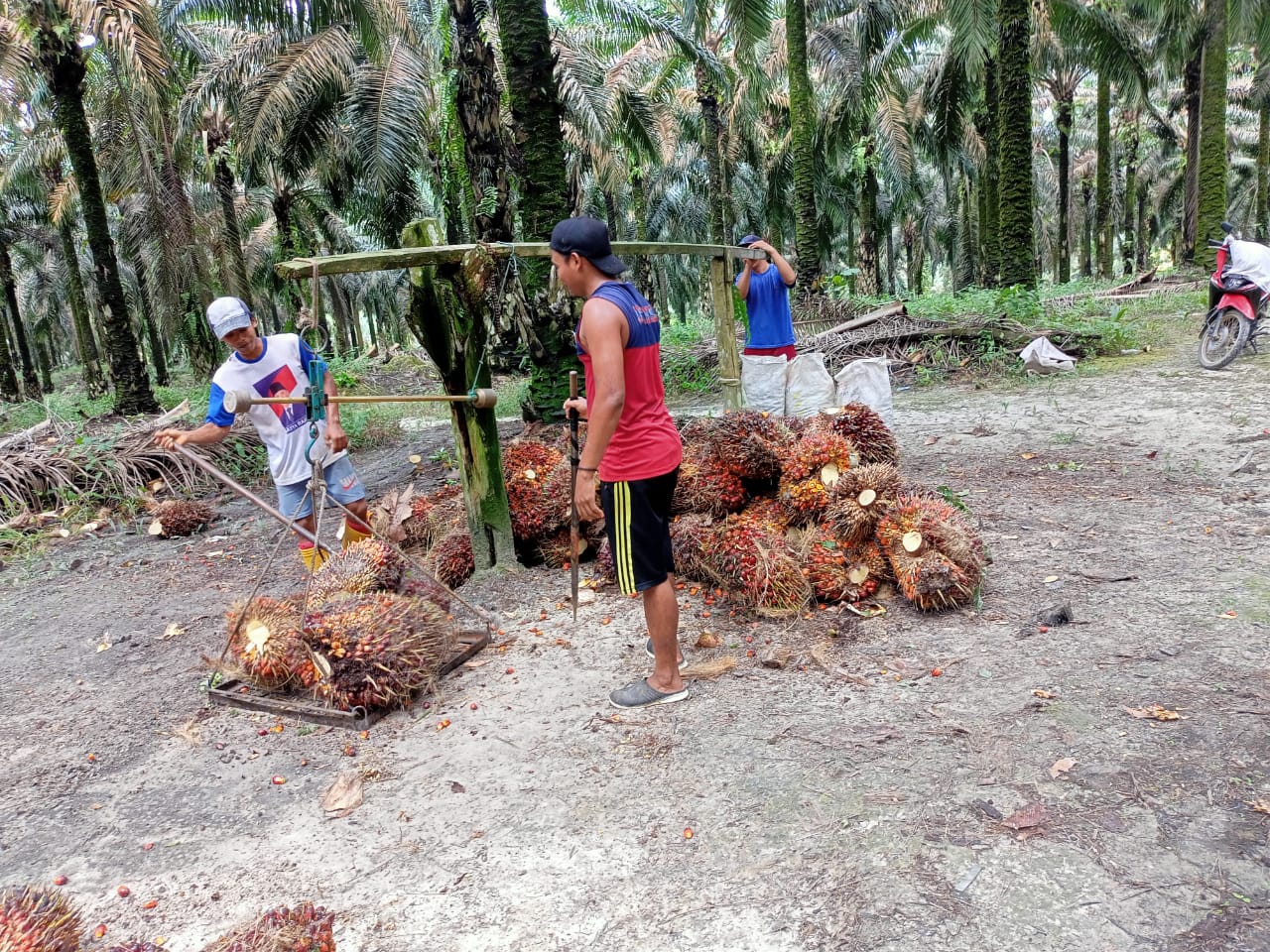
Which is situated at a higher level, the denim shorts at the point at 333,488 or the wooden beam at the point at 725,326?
the wooden beam at the point at 725,326

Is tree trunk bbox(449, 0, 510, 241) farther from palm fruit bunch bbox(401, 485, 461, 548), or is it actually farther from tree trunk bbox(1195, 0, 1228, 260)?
tree trunk bbox(1195, 0, 1228, 260)

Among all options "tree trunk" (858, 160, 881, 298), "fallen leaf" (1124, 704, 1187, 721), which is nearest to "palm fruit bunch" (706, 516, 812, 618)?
"fallen leaf" (1124, 704, 1187, 721)

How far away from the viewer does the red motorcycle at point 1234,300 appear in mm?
8242

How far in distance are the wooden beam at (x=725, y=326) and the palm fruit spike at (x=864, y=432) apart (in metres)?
1.72

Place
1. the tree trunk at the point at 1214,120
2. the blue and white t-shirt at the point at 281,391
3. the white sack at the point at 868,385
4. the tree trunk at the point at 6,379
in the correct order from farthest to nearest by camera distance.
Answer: the tree trunk at the point at 6,379
the tree trunk at the point at 1214,120
the white sack at the point at 868,385
the blue and white t-shirt at the point at 281,391

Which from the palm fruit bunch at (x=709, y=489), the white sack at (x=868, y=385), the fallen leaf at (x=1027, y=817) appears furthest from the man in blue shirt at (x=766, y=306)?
the fallen leaf at (x=1027, y=817)

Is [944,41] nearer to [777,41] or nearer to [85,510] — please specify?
[777,41]

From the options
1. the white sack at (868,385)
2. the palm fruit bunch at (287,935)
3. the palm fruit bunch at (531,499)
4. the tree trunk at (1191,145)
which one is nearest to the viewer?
the palm fruit bunch at (287,935)

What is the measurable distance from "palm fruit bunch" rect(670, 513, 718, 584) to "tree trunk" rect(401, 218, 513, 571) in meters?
1.18

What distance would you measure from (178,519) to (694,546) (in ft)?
17.4

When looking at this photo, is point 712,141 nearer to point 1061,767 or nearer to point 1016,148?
point 1016,148

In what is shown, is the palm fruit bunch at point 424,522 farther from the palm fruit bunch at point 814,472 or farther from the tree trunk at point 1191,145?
the tree trunk at point 1191,145

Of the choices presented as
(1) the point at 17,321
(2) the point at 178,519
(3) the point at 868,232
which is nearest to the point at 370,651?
(2) the point at 178,519

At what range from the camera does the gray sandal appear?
3.42 m
